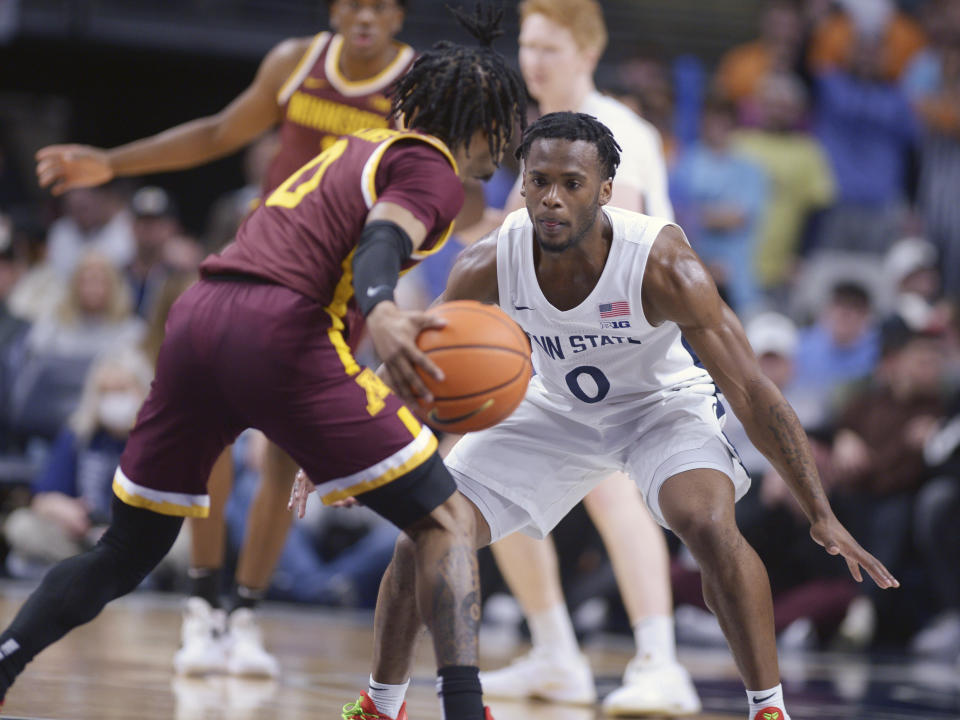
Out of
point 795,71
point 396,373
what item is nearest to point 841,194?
point 795,71

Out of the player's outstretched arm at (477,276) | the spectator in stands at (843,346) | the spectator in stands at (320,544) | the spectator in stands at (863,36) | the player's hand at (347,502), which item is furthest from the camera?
the spectator in stands at (863,36)

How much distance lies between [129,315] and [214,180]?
155 inches

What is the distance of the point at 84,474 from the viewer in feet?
29.0

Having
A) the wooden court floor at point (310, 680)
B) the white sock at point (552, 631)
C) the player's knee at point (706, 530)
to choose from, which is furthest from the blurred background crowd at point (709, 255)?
the player's knee at point (706, 530)

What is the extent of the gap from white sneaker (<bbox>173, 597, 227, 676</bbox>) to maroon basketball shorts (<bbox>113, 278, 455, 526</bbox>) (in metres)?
1.87

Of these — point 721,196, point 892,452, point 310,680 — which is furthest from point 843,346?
point 310,680

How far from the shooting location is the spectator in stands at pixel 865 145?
10844mm

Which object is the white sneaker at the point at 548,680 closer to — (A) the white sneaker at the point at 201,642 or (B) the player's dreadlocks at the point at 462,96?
(A) the white sneaker at the point at 201,642

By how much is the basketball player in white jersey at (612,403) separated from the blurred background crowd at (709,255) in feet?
9.09

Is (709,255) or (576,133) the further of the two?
(709,255)

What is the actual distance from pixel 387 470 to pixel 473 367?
1.08 ft

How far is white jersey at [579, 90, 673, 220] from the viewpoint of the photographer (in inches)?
205

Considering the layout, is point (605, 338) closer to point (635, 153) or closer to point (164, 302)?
point (635, 153)

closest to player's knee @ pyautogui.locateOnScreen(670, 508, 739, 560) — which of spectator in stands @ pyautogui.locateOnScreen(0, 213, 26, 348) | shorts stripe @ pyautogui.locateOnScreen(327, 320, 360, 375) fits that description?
shorts stripe @ pyautogui.locateOnScreen(327, 320, 360, 375)
